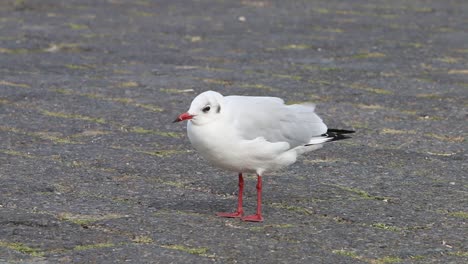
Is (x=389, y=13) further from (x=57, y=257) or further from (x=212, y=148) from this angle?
(x=57, y=257)

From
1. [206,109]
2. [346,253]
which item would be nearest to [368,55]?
[206,109]

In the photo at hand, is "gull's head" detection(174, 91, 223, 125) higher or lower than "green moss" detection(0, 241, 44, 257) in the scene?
higher

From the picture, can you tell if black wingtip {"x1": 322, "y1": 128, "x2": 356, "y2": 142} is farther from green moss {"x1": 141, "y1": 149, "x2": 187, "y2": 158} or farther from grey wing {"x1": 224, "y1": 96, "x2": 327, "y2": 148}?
green moss {"x1": 141, "y1": 149, "x2": 187, "y2": 158}

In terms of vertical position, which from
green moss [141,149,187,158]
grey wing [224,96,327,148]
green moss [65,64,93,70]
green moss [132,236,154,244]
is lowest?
green moss [141,149,187,158]

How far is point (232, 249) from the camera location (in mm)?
4359

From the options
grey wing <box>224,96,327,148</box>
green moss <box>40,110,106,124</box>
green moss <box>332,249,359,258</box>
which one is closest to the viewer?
green moss <box>332,249,359,258</box>

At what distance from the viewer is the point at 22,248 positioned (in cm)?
427

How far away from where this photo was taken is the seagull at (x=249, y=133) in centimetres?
478

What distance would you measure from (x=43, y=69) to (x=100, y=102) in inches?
55.1

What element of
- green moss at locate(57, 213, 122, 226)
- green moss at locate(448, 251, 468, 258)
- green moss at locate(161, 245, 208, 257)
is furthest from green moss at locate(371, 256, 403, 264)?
green moss at locate(57, 213, 122, 226)

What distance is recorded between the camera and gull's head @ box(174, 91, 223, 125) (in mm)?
4762

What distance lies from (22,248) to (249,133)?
1229 millimetres

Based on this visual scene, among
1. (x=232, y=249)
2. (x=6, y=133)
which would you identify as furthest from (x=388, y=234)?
(x=6, y=133)

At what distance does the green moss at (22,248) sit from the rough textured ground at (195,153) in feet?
0.06
